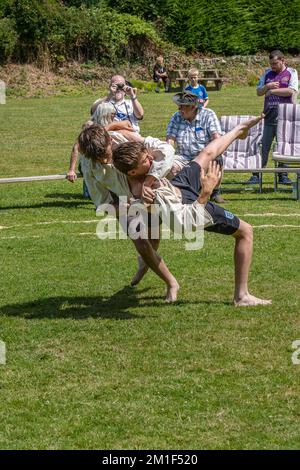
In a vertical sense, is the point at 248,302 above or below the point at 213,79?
above

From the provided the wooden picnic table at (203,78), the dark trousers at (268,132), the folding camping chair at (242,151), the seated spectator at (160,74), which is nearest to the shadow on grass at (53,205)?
the folding camping chair at (242,151)

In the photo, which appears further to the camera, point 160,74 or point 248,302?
point 160,74

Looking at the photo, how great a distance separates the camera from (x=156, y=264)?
8211mm

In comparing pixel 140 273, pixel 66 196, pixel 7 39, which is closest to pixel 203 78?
pixel 7 39

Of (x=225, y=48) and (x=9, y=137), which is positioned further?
(x=225, y=48)

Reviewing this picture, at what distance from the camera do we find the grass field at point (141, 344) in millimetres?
5582

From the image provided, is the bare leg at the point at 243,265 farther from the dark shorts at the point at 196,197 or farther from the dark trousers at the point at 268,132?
the dark trousers at the point at 268,132

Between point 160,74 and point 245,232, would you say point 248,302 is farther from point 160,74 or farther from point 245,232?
point 160,74

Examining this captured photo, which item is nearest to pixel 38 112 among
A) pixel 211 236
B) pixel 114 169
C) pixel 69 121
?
pixel 69 121

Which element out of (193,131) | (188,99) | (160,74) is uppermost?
(188,99)

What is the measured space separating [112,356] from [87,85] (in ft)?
104

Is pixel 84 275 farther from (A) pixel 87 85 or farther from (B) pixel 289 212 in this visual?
(A) pixel 87 85

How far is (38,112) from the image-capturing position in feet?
95.8

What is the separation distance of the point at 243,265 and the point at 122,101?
230 inches
